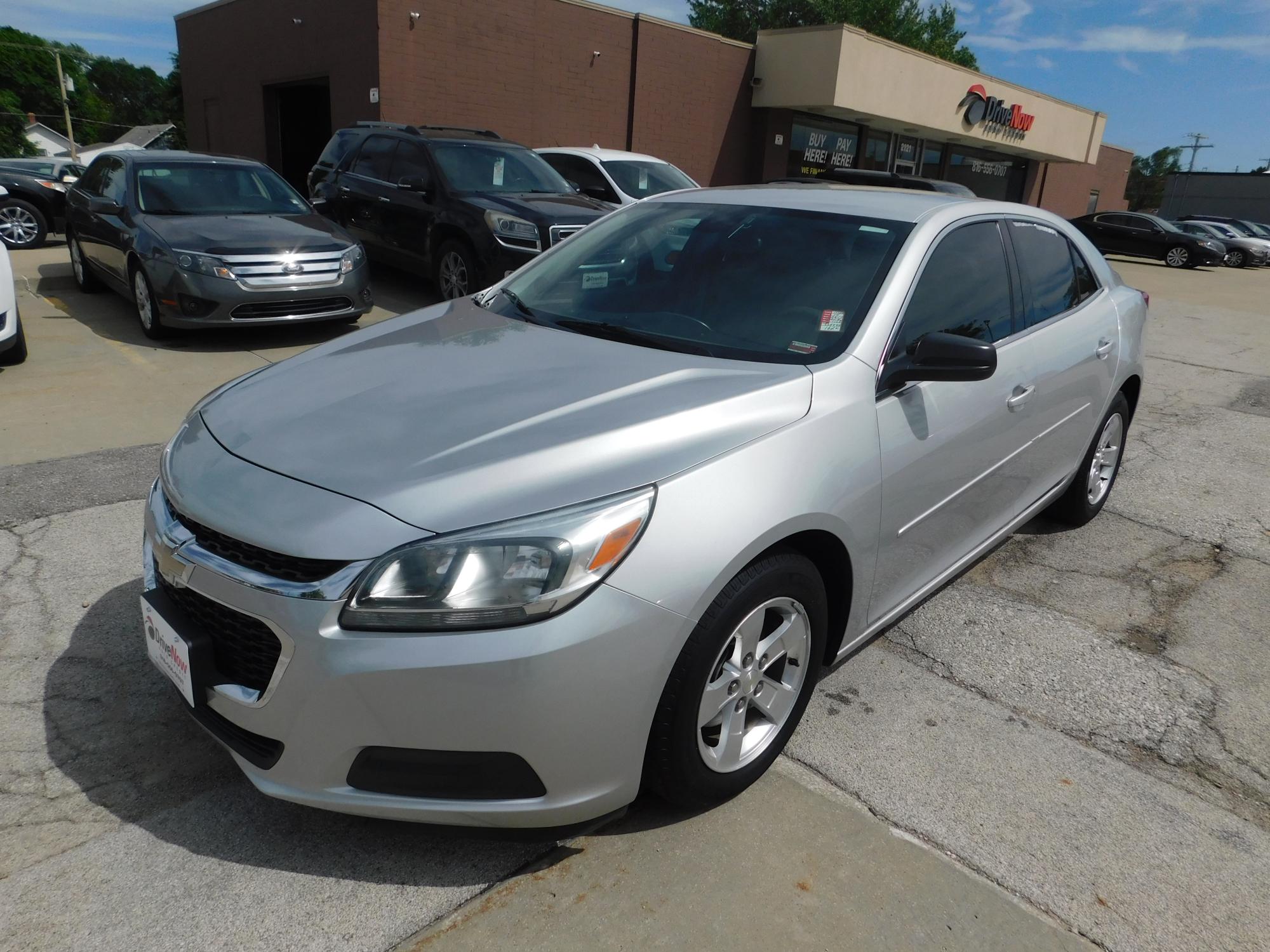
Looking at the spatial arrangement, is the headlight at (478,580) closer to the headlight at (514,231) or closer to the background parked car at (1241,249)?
the headlight at (514,231)

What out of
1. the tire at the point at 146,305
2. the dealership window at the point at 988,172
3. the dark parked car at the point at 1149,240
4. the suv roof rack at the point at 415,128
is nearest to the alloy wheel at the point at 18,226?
the suv roof rack at the point at 415,128

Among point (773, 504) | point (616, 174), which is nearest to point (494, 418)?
point (773, 504)

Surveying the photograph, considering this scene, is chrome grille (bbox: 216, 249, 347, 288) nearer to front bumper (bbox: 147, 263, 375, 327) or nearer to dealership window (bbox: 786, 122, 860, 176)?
front bumper (bbox: 147, 263, 375, 327)

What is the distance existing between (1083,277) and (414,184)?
6.90m

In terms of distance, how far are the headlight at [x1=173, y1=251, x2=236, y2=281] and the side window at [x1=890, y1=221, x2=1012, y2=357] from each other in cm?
580

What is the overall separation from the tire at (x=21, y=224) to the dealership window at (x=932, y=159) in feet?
78.8

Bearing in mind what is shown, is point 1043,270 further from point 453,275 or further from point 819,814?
point 453,275

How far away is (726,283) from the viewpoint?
3.19 meters

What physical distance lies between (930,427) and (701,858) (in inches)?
58.3

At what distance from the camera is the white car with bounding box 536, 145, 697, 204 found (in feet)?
37.4

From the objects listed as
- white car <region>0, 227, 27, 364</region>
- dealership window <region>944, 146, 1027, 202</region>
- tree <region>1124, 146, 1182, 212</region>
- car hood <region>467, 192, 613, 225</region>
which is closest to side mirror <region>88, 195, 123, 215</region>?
white car <region>0, 227, 27, 364</region>

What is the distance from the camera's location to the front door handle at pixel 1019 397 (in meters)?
3.41

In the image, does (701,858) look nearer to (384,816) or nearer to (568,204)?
(384,816)

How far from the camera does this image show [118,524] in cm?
424
